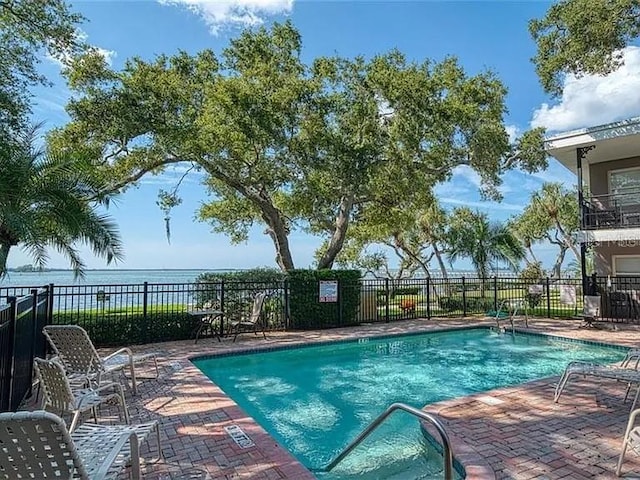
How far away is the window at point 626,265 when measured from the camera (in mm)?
14875

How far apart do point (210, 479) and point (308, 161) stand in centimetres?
1142

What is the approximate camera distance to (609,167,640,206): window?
14.7m

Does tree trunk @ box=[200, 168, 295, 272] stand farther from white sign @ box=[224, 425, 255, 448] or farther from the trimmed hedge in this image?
white sign @ box=[224, 425, 255, 448]

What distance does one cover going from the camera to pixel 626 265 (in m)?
15.2

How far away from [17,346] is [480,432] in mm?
5484

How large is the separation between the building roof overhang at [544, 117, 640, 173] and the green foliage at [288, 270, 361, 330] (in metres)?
7.91

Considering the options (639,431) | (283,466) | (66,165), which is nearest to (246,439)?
(283,466)

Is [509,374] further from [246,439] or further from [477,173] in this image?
[477,173]

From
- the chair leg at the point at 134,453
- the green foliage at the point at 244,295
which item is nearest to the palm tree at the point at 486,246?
the green foliage at the point at 244,295

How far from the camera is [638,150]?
14328mm

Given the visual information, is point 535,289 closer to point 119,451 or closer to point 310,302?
point 310,302

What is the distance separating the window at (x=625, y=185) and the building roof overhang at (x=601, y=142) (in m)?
0.56

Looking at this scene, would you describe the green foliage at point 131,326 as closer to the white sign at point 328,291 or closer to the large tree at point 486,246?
the white sign at point 328,291

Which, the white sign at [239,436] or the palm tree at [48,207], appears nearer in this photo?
the white sign at [239,436]
